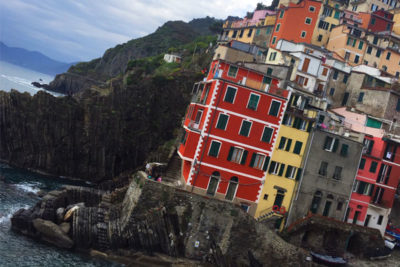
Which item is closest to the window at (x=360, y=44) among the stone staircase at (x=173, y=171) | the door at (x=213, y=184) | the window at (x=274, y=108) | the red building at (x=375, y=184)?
the red building at (x=375, y=184)

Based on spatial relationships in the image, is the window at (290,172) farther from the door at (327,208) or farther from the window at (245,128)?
the window at (245,128)

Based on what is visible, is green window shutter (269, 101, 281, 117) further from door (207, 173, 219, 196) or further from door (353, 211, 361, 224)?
door (353, 211, 361, 224)

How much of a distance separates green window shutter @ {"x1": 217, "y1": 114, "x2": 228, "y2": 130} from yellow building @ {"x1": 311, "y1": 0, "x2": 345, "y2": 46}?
39636mm

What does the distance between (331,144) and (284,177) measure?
679 centimetres

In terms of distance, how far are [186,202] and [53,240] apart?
1320 cm

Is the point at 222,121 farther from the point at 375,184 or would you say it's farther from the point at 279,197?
the point at 375,184

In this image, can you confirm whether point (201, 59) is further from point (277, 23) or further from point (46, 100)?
point (46, 100)

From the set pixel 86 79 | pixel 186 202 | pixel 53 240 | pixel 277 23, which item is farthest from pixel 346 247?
pixel 86 79

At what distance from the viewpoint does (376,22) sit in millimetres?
73188

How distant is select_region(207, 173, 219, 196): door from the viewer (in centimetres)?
3888

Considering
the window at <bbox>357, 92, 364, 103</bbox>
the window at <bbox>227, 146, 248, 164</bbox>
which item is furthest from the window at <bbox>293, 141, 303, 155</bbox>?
the window at <bbox>357, 92, 364, 103</bbox>

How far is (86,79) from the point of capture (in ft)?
468

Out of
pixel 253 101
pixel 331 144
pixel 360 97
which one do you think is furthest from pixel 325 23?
pixel 253 101

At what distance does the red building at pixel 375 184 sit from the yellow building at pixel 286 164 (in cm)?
862
